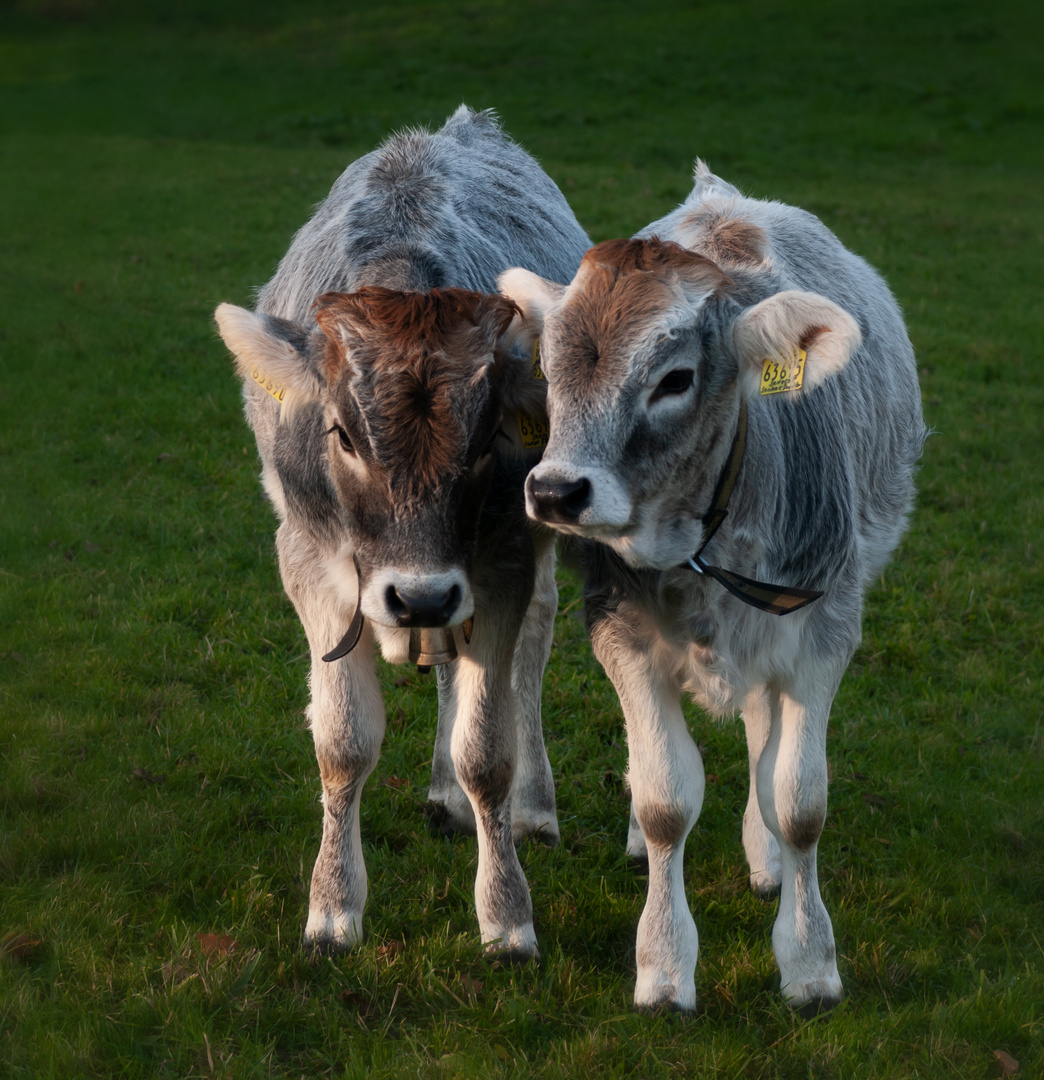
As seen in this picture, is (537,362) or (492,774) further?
(492,774)

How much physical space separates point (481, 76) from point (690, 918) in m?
27.4

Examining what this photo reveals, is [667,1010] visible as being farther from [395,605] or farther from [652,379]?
[652,379]

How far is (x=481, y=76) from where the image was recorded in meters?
28.7

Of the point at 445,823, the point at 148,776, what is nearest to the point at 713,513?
the point at 445,823

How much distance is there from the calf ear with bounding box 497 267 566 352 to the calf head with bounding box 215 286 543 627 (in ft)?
0.16

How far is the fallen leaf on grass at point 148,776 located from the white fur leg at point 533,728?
1585 mm

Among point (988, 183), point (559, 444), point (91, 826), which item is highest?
point (559, 444)

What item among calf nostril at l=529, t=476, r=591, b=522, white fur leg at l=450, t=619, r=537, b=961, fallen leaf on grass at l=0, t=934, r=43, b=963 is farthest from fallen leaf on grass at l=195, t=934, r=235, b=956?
calf nostril at l=529, t=476, r=591, b=522

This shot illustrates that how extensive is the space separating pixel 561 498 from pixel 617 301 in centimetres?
66

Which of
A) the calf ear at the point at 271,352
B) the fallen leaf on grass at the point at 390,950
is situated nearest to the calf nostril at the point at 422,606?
the calf ear at the point at 271,352

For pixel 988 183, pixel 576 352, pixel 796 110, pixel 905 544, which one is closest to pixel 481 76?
pixel 796 110

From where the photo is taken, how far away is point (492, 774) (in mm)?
4520

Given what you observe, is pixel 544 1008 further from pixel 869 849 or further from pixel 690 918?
pixel 869 849

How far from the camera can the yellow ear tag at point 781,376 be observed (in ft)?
12.0
